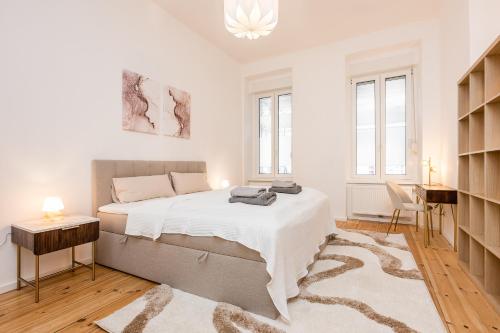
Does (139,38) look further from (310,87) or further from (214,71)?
(310,87)

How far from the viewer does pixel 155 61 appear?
11.4 ft

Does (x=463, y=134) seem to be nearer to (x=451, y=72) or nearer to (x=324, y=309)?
(x=451, y=72)

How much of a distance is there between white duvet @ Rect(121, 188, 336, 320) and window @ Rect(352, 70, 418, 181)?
258cm

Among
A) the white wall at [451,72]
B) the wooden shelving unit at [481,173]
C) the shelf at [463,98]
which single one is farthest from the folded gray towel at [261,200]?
the white wall at [451,72]

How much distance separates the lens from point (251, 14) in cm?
240

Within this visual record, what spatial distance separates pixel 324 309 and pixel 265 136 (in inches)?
170

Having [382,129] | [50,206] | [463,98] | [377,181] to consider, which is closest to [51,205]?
[50,206]

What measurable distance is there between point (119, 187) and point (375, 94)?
441 cm

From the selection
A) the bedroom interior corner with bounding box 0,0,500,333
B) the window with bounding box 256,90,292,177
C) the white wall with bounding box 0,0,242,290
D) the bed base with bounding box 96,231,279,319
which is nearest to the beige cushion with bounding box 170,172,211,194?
the bedroom interior corner with bounding box 0,0,500,333

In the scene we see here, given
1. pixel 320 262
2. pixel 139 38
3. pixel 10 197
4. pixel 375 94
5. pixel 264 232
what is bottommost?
pixel 320 262

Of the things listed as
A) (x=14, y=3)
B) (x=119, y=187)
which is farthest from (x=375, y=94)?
(x=14, y=3)

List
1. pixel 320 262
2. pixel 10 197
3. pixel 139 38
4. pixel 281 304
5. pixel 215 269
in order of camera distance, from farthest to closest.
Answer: pixel 139 38, pixel 320 262, pixel 10 197, pixel 215 269, pixel 281 304

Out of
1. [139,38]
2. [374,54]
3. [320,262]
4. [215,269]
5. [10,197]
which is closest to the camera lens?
[215,269]

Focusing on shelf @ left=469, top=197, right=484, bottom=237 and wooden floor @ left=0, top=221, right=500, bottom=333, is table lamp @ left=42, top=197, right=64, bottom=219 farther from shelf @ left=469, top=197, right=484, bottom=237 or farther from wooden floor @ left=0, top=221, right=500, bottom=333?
shelf @ left=469, top=197, right=484, bottom=237
